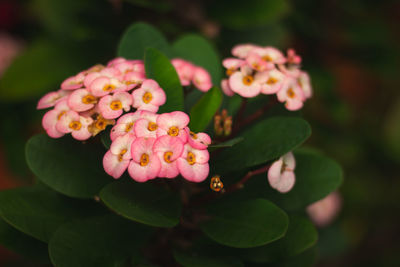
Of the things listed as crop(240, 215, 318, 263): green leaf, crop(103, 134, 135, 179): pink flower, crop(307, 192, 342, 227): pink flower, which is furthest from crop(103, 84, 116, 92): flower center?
crop(307, 192, 342, 227): pink flower

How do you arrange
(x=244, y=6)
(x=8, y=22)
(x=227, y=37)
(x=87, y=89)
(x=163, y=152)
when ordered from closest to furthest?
(x=163, y=152) < (x=87, y=89) < (x=244, y=6) < (x=227, y=37) < (x=8, y=22)

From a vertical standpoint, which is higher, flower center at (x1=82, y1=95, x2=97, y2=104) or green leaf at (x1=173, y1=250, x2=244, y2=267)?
flower center at (x1=82, y1=95, x2=97, y2=104)

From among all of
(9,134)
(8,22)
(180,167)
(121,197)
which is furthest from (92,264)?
(8,22)

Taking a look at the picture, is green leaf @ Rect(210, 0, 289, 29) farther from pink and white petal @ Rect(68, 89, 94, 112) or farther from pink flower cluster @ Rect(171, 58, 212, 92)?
pink and white petal @ Rect(68, 89, 94, 112)

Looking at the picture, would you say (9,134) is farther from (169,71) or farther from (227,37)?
(169,71)

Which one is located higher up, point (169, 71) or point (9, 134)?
point (169, 71)

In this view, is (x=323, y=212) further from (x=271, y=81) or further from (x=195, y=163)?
(x=195, y=163)

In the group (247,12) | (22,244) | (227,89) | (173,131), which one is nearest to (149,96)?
(173,131)
